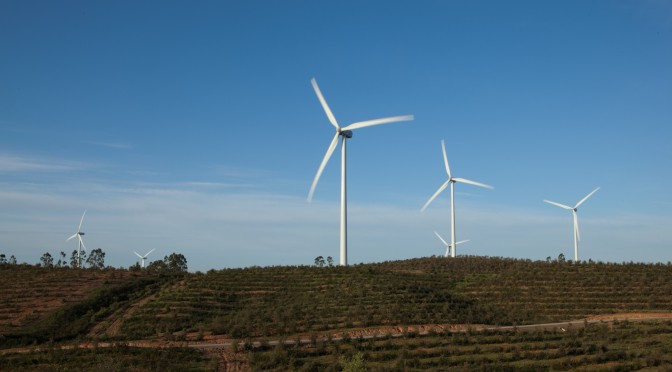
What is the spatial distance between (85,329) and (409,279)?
123 ft

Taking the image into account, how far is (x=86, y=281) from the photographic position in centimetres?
7444

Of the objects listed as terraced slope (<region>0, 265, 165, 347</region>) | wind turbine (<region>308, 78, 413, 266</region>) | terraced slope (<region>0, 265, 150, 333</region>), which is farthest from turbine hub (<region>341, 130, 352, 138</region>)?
terraced slope (<region>0, 265, 150, 333</region>)

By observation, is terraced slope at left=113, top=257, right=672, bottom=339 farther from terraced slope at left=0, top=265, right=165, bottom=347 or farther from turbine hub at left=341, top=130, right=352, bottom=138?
turbine hub at left=341, top=130, right=352, bottom=138

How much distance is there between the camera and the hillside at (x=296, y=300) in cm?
5216

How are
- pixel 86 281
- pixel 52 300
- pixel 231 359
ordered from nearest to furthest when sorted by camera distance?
pixel 231 359 < pixel 52 300 < pixel 86 281

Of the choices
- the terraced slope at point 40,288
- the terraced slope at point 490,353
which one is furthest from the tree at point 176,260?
the terraced slope at point 490,353

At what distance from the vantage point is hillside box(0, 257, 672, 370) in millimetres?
52156

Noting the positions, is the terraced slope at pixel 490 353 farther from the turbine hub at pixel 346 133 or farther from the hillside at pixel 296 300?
the turbine hub at pixel 346 133

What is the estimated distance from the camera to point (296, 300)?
63281 millimetres

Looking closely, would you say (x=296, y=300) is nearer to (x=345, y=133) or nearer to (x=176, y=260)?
(x=345, y=133)

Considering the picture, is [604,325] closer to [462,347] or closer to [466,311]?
[466,311]

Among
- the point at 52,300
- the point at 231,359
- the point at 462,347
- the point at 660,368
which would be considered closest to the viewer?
the point at 660,368

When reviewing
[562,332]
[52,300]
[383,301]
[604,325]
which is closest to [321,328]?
[383,301]

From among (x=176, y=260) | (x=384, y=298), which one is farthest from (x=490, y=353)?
(x=176, y=260)
